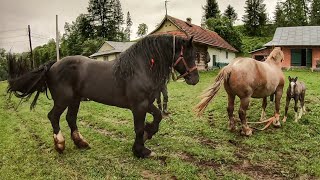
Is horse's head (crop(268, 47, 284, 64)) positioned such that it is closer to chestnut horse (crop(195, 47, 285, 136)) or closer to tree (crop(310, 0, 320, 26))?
chestnut horse (crop(195, 47, 285, 136))

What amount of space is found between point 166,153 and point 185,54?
75.9 inches

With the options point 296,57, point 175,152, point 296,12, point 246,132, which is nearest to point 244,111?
point 246,132

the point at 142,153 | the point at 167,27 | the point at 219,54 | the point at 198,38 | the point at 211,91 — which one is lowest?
the point at 142,153

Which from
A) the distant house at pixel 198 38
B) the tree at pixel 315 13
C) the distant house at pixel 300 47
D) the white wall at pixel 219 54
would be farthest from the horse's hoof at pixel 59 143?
the tree at pixel 315 13

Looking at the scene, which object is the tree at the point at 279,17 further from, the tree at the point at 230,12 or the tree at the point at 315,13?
the tree at the point at 230,12

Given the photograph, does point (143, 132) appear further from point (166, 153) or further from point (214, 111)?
point (214, 111)

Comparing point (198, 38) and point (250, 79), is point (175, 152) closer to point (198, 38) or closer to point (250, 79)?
point (250, 79)

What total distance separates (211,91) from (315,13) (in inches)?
2557

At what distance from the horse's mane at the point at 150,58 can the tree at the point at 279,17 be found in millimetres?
63363

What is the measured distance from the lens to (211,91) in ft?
24.1

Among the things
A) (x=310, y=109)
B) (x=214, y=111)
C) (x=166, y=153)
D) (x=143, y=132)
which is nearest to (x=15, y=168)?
(x=143, y=132)

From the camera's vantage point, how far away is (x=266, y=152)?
237 inches

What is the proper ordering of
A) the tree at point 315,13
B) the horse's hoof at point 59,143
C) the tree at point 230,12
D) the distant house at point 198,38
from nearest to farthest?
the horse's hoof at point 59,143 < the distant house at point 198,38 < the tree at point 315,13 < the tree at point 230,12

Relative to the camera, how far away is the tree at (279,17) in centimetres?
6291
